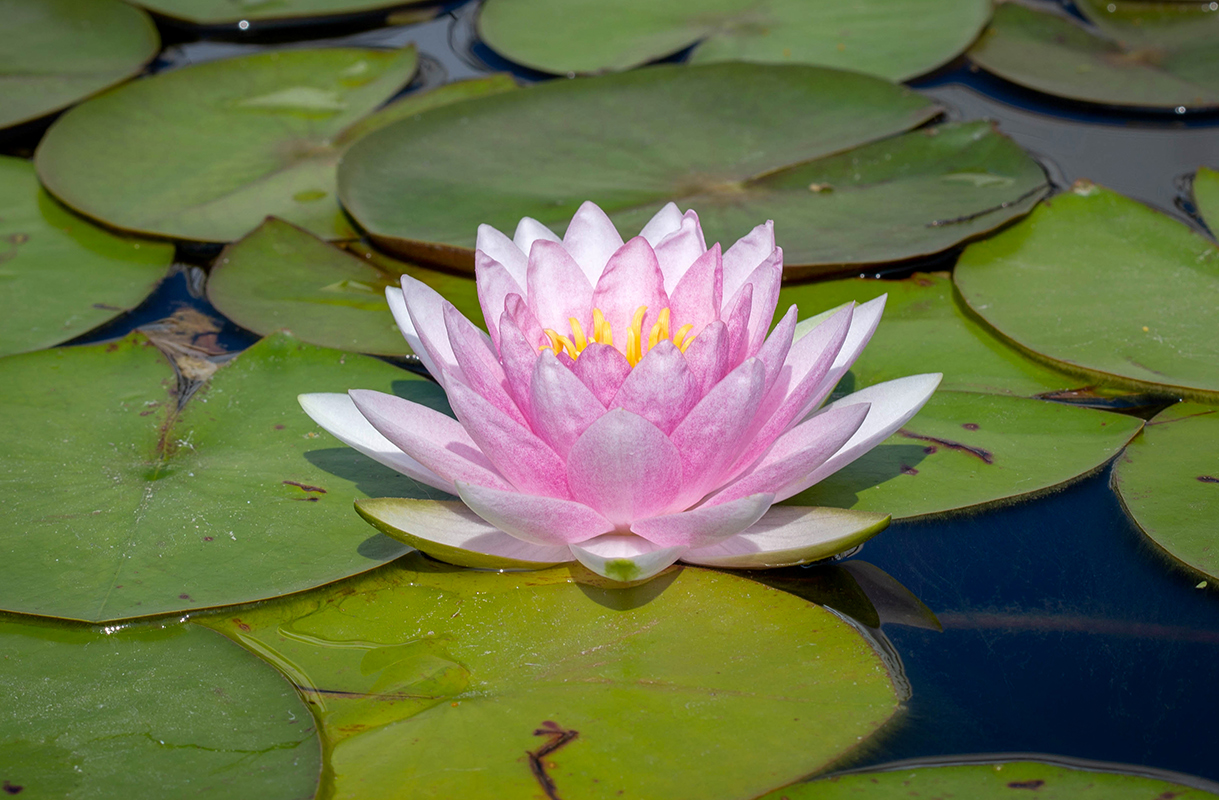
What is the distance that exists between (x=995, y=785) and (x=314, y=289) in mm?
2083

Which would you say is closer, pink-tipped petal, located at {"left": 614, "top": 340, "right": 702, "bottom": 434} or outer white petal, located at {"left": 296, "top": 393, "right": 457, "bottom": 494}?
pink-tipped petal, located at {"left": 614, "top": 340, "right": 702, "bottom": 434}

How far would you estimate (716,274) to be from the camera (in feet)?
5.35

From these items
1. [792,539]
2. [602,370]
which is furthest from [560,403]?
[792,539]

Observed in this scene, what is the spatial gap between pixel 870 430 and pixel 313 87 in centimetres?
279

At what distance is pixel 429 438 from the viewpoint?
5.61 ft

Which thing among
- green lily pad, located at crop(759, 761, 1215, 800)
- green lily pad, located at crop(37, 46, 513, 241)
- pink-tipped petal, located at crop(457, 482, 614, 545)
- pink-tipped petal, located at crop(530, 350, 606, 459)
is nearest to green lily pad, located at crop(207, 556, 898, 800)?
green lily pad, located at crop(759, 761, 1215, 800)

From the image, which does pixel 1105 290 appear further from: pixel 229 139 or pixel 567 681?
pixel 229 139

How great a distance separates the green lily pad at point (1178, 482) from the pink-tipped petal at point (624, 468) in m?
0.97

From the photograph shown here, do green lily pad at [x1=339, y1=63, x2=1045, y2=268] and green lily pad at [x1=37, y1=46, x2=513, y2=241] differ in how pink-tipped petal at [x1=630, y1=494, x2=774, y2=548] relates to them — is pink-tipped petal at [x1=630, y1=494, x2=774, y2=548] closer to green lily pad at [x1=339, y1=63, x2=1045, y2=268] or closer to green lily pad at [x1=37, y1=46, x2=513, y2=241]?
green lily pad at [x1=339, y1=63, x2=1045, y2=268]

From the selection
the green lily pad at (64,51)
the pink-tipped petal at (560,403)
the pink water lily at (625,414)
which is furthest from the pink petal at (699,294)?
the green lily pad at (64,51)

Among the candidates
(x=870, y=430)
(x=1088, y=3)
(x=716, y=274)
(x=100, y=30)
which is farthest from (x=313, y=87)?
(x=1088, y=3)

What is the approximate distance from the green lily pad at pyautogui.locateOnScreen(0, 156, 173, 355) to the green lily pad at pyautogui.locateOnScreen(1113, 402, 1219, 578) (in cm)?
257

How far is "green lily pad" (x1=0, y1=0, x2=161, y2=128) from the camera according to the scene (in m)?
3.42

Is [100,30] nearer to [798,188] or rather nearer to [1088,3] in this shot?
[798,188]
